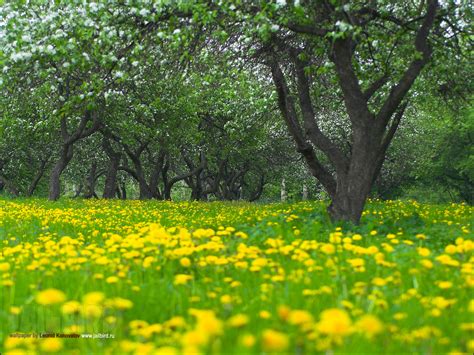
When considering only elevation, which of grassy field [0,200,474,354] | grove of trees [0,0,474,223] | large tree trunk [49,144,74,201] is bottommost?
grassy field [0,200,474,354]

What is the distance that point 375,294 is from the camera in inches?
160

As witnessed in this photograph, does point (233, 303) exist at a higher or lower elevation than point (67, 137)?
lower

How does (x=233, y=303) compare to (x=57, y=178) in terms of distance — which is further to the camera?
(x=57, y=178)

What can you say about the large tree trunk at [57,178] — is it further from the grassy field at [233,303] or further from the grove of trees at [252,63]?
the grassy field at [233,303]

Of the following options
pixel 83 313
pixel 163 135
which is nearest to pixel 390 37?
pixel 83 313

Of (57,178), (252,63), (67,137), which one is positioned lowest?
(57,178)

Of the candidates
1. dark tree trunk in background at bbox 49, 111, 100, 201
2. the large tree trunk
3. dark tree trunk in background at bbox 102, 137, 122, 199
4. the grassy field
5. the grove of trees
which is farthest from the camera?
dark tree trunk in background at bbox 102, 137, 122, 199

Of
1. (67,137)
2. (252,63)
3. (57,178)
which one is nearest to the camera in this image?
(252,63)

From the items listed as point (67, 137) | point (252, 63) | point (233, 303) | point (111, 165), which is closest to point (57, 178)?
point (67, 137)

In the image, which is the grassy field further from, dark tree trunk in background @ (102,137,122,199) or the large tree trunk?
dark tree trunk in background @ (102,137,122,199)

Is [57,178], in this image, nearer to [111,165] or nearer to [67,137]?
[67,137]

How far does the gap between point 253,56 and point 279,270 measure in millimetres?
7209

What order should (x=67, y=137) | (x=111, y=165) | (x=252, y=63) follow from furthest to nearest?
(x=111, y=165) < (x=67, y=137) < (x=252, y=63)

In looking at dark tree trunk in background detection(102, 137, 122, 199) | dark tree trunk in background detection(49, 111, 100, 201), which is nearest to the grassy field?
dark tree trunk in background detection(49, 111, 100, 201)
